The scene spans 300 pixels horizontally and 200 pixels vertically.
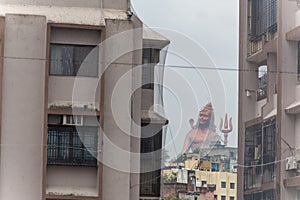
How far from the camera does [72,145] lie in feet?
8.30

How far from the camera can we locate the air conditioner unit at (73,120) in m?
2.51

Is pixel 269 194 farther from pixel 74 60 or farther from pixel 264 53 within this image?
pixel 74 60

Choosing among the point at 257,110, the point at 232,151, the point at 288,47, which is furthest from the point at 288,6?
the point at 232,151

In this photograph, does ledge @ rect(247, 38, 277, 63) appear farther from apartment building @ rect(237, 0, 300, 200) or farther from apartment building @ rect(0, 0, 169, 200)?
apartment building @ rect(0, 0, 169, 200)

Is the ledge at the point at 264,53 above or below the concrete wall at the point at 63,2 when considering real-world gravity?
below

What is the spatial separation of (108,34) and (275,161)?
3.13 ft

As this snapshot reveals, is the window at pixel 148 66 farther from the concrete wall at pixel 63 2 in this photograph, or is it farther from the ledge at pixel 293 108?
the ledge at pixel 293 108

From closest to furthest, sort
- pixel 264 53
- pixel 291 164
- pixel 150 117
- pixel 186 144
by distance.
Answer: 1. pixel 186 144
2. pixel 150 117
3. pixel 291 164
4. pixel 264 53

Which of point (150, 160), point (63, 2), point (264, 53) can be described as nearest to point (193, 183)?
point (150, 160)

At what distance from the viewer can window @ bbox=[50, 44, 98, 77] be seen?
8.36 ft

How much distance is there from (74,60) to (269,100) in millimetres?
910

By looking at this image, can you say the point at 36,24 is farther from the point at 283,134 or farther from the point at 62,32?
the point at 283,134

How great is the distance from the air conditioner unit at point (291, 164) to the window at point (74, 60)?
0.92m

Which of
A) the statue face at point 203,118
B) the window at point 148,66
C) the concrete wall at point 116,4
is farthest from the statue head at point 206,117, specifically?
the concrete wall at point 116,4
